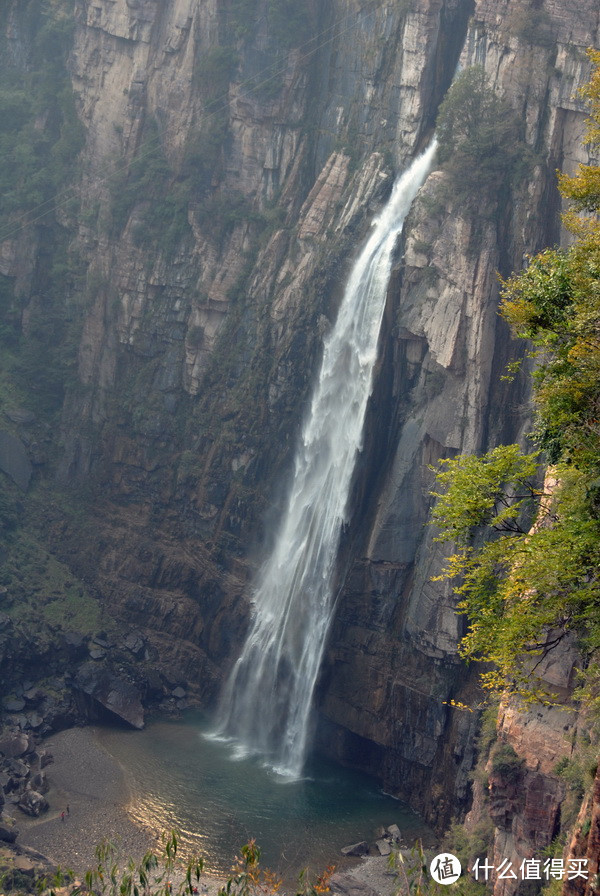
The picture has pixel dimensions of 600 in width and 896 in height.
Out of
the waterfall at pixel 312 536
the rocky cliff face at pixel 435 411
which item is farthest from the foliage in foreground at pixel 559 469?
the waterfall at pixel 312 536

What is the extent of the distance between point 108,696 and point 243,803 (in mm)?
8946

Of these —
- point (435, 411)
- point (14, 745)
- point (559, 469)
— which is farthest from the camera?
point (14, 745)

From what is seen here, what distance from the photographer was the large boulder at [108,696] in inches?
1665

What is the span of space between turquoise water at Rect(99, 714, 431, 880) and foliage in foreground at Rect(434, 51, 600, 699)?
17.3 meters

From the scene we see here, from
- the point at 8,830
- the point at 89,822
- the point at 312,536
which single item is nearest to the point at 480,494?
the point at 8,830

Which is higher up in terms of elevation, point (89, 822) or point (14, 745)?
point (14, 745)

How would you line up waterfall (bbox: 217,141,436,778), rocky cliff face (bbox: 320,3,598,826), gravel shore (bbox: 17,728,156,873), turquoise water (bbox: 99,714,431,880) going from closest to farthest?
gravel shore (bbox: 17,728,156,873) → turquoise water (bbox: 99,714,431,880) → rocky cliff face (bbox: 320,3,598,826) → waterfall (bbox: 217,141,436,778)

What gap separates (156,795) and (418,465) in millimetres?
15094

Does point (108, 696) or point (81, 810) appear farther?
point (108, 696)

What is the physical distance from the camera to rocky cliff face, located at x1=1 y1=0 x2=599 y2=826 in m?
37.8

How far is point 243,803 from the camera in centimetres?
3634

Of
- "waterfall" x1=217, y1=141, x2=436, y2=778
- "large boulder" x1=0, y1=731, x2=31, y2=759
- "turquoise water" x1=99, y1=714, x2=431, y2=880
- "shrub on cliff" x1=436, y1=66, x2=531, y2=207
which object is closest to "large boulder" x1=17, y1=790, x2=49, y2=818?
"large boulder" x1=0, y1=731, x2=31, y2=759

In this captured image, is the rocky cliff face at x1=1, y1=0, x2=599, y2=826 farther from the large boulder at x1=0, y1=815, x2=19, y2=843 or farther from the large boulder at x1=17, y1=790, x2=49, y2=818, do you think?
the large boulder at x1=0, y1=815, x2=19, y2=843

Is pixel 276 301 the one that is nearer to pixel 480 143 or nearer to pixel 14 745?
pixel 480 143
